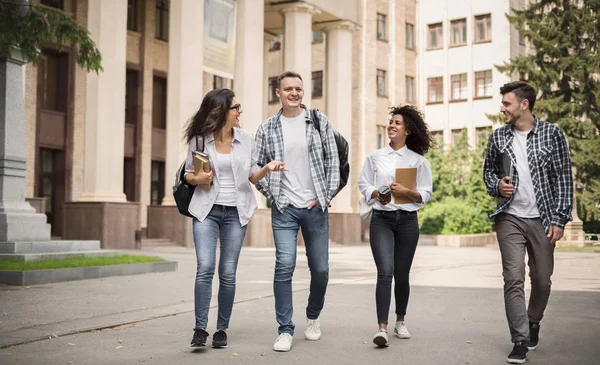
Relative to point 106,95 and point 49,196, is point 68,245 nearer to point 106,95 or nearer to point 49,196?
point 106,95

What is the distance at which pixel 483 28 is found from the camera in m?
52.9

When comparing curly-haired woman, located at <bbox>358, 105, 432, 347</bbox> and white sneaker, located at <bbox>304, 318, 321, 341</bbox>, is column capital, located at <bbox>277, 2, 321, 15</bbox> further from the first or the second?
white sneaker, located at <bbox>304, 318, 321, 341</bbox>

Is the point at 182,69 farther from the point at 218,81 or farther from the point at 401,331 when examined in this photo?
the point at 401,331

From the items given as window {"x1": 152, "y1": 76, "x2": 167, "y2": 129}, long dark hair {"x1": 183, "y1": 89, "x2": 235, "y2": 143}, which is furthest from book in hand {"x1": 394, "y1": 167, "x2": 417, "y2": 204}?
window {"x1": 152, "y1": 76, "x2": 167, "y2": 129}

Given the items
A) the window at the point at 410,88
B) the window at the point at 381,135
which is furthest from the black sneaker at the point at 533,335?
the window at the point at 410,88

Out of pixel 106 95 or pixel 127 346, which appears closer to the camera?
pixel 127 346

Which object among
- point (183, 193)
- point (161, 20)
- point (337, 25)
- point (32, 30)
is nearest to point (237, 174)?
point (183, 193)

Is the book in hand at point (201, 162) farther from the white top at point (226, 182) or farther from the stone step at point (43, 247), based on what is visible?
the stone step at point (43, 247)

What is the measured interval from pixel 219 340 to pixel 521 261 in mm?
2488

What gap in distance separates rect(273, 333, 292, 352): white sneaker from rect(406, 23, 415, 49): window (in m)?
47.9

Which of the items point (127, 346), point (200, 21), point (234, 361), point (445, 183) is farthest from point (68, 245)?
point (445, 183)

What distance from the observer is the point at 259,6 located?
1193 inches

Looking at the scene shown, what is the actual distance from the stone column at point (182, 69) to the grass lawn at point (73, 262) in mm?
11410

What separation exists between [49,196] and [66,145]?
1931 millimetres
